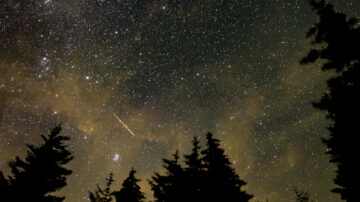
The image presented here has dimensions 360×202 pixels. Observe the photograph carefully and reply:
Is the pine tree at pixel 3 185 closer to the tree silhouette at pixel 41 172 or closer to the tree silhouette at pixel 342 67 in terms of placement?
the tree silhouette at pixel 41 172

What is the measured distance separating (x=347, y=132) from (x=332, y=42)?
120 inches

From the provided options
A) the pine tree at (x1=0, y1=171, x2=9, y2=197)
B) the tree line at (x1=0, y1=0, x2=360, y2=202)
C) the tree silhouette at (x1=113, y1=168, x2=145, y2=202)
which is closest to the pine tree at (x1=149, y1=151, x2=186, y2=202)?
the tree line at (x1=0, y1=0, x2=360, y2=202)

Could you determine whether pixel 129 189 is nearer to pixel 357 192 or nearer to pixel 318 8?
pixel 357 192

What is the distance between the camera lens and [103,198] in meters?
16.4

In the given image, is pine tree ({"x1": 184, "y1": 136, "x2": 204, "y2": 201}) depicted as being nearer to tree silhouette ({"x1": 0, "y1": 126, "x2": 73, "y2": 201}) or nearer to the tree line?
the tree line

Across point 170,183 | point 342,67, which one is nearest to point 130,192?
point 170,183

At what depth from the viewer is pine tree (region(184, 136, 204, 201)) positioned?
33.1 feet

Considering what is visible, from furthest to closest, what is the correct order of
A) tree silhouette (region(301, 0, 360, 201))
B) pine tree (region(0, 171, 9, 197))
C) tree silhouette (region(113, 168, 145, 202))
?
tree silhouette (region(113, 168, 145, 202)), pine tree (region(0, 171, 9, 197)), tree silhouette (region(301, 0, 360, 201))

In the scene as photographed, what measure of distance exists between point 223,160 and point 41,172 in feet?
28.8

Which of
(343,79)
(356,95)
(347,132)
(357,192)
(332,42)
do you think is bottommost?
(357,192)

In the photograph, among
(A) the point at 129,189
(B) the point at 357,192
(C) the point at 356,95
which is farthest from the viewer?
(A) the point at 129,189

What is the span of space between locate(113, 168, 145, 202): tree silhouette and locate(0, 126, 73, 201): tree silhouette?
3.55 meters

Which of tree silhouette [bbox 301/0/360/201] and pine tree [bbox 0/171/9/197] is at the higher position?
tree silhouette [bbox 301/0/360/201]

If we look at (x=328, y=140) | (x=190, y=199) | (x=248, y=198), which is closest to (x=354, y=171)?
(x=328, y=140)
